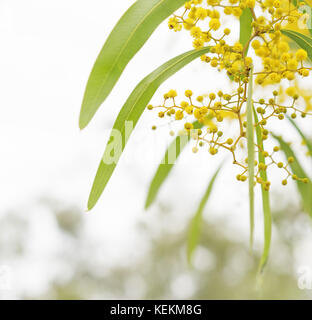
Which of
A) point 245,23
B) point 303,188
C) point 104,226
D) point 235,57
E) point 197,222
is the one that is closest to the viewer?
point 235,57

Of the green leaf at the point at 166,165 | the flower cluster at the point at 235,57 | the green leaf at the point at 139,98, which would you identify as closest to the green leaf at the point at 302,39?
the flower cluster at the point at 235,57

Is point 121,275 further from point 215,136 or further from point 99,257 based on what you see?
point 215,136

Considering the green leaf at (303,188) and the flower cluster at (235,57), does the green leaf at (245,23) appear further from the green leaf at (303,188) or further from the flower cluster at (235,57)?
the green leaf at (303,188)

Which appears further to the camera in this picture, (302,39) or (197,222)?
(197,222)

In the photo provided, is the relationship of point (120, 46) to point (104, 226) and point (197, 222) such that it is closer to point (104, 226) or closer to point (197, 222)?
point (197, 222)

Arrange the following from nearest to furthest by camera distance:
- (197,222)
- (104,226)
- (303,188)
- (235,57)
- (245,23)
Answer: (235,57), (245,23), (303,188), (197,222), (104,226)

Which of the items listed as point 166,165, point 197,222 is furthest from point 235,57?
point 197,222

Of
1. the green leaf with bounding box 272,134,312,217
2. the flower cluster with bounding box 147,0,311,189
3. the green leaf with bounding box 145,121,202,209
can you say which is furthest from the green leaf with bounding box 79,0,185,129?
the green leaf with bounding box 272,134,312,217
